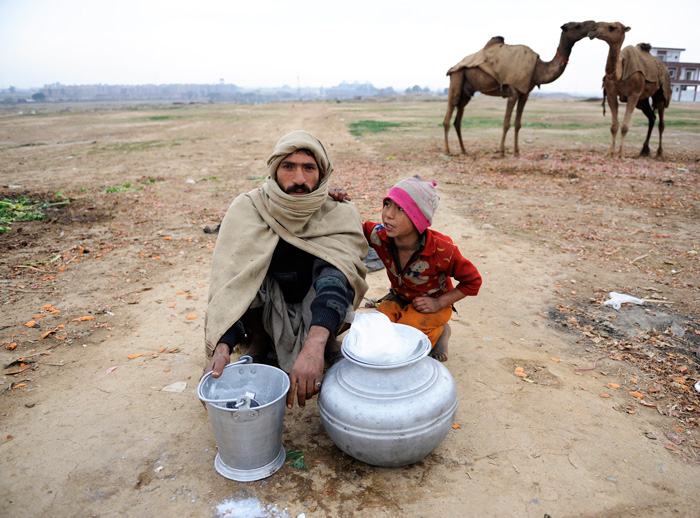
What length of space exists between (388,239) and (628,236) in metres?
4.36

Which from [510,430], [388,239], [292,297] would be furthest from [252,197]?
[510,430]

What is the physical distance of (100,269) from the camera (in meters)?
5.04

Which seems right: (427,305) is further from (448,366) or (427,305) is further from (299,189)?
(299,189)

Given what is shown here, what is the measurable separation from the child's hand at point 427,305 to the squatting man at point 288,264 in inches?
14.9

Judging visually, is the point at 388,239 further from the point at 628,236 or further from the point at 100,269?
the point at 628,236

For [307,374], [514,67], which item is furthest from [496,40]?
[307,374]

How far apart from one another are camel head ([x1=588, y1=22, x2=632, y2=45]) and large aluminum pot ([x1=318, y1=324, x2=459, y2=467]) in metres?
9.86

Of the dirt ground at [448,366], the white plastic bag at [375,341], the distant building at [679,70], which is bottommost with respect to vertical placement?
the dirt ground at [448,366]

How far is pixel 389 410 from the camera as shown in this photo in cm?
209

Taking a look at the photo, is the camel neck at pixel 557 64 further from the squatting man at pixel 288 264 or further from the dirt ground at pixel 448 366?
the squatting man at pixel 288 264

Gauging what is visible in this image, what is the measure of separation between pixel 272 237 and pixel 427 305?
3.50 feet

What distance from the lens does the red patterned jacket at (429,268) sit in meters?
2.94

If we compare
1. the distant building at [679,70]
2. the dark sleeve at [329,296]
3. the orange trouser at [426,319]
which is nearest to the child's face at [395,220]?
the dark sleeve at [329,296]

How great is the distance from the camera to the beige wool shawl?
8.46 ft
